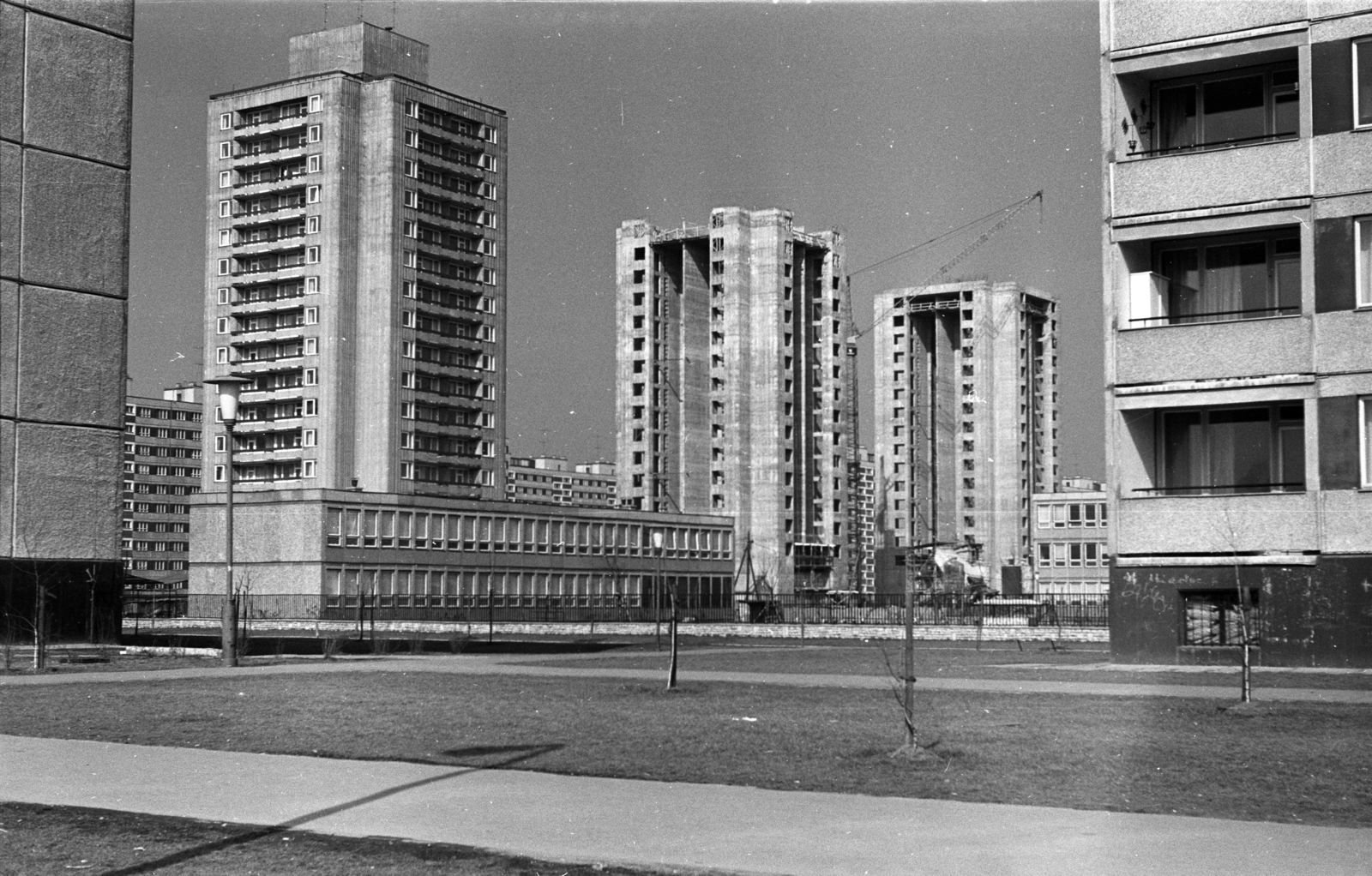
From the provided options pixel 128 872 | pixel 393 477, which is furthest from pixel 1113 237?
pixel 393 477

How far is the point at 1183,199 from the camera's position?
104ft

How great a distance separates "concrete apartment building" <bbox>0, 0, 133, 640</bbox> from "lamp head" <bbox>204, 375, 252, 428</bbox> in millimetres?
11771

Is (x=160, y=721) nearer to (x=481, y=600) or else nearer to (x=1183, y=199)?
(x=1183, y=199)

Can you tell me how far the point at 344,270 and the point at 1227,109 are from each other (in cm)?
9446

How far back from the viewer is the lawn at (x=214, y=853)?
898 cm

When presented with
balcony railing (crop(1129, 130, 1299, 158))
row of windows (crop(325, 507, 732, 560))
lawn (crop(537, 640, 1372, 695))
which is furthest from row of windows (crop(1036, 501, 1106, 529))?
balcony railing (crop(1129, 130, 1299, 158))

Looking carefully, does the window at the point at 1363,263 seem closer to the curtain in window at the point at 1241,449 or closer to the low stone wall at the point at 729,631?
the curtain in window at the point at 1241,449

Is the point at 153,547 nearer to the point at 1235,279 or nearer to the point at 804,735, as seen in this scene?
the point at 1235,279

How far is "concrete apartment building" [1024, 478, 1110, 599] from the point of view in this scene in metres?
136

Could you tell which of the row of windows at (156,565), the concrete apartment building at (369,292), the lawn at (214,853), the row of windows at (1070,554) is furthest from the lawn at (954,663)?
the row of windows at (156,565)

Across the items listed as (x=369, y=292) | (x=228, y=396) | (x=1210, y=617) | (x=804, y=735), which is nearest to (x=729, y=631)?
(x=1210, y=617)

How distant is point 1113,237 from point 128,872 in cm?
2737

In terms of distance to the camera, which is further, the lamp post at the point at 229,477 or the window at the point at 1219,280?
the window at the point at 1219,280

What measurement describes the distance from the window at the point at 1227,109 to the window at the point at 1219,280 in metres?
2.08
